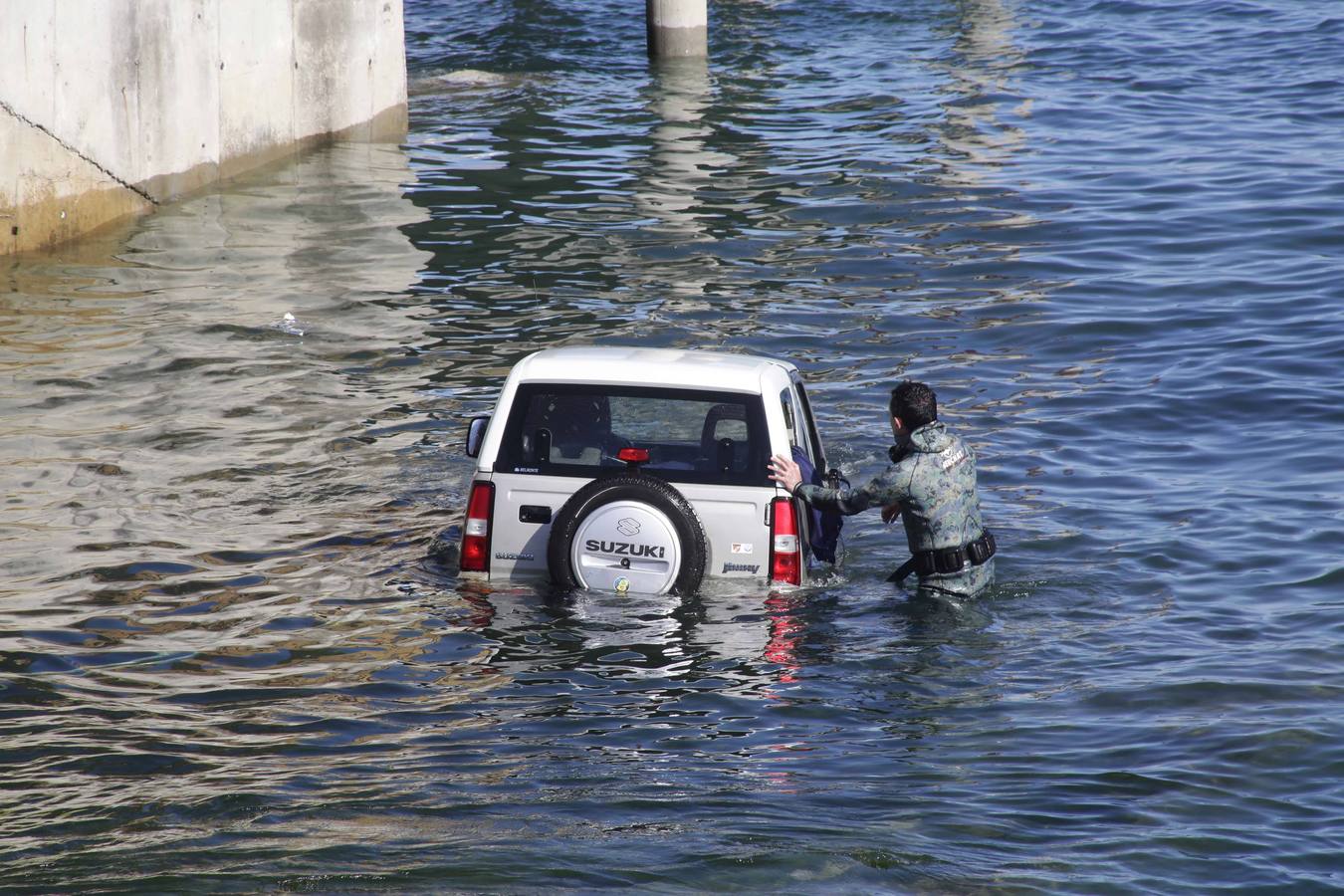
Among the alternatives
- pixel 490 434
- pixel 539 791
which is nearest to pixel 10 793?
pixel 539 791

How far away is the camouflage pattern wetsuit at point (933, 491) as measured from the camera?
28.8 ft

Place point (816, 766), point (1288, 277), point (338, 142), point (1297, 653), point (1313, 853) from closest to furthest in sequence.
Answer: point (1313, 853) → point (816, 766) → point (1297, 653) → point (1288, 277) → point (338, 142)

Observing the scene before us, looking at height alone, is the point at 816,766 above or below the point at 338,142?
below

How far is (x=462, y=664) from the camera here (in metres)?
8.23

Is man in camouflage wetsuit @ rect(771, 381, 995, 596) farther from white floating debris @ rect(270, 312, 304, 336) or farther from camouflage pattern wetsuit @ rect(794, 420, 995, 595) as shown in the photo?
white floating debris @ rect(270, 312, 304, 336)

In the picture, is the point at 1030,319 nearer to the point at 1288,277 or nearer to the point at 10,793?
the point at 1288,277

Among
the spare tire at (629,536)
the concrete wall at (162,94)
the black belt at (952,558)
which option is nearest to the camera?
the spare tire at (629,536)

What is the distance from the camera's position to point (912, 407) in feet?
28.8

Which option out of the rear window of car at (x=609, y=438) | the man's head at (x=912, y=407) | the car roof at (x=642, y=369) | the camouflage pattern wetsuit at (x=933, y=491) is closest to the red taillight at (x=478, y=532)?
the rear window of car at (x=609, y=438)

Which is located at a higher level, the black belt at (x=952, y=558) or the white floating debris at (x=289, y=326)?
the white floating debris at (x=289, y=326)

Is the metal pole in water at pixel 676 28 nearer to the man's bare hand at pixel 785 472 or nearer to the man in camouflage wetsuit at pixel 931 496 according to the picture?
the man in camouflage wetsuit at pixel 931 496

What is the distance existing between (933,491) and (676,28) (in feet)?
88.3

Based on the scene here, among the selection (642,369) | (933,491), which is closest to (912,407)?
(933,491)

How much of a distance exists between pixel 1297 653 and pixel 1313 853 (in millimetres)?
2698
